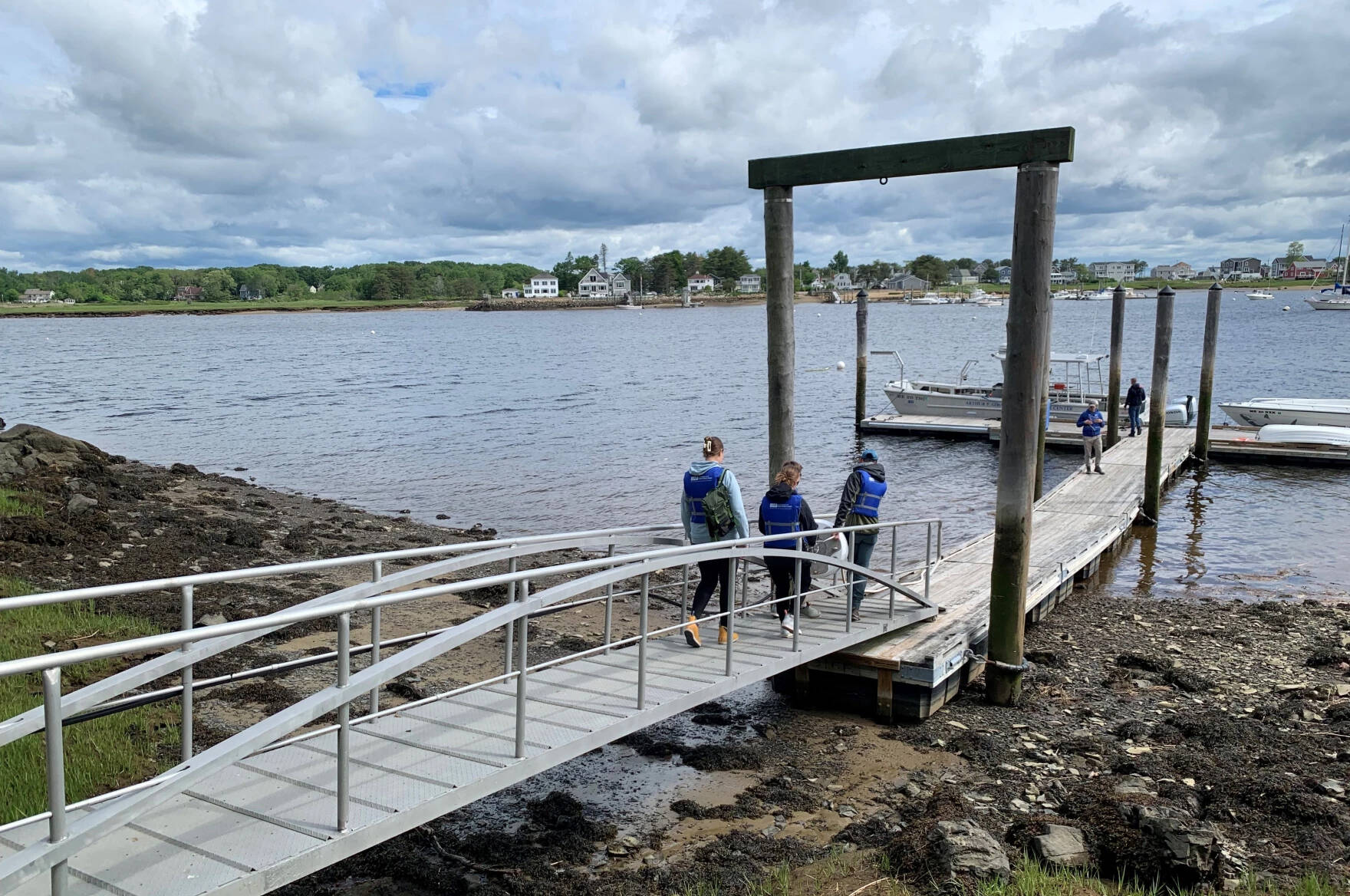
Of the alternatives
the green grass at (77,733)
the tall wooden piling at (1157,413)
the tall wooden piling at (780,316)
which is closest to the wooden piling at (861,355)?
the tall wooden piling at (1157,413)

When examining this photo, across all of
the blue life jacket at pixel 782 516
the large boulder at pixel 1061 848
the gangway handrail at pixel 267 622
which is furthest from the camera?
the blue life jacket at pixel 782 516

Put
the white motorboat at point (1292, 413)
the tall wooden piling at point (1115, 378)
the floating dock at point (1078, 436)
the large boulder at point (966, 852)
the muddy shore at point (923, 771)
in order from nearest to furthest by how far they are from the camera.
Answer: the large boulder at point (966, 852) → the muddy shore at point (923, 771) → the floating dock at point (1078, 436) → the tall wooden piling at point (1115, 378) → the white motorboat at point (1292, 413)

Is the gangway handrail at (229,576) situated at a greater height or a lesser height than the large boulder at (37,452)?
greater

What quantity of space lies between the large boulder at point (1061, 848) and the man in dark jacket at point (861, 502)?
313 cm

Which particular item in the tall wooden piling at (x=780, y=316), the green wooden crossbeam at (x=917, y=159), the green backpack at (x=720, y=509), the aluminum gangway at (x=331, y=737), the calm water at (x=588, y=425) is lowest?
the calm water at (x=588, y=425)

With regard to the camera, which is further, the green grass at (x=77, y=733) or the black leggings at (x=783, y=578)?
the black leggings at (x=783, y=578)

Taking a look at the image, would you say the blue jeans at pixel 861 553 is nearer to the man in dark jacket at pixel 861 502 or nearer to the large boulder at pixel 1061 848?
the man in dark jacket at pixel 861 502

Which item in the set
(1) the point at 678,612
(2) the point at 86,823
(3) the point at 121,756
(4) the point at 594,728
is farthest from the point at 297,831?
(1) the point at 678,612

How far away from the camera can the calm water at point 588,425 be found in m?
21.2

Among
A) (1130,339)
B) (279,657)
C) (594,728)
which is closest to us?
(594,728)

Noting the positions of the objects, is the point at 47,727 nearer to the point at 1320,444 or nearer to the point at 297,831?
the point at 297,831

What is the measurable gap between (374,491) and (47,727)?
72.8ft

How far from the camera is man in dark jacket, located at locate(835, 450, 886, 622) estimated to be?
957 centimetres

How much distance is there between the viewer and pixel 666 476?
89.4 feet
